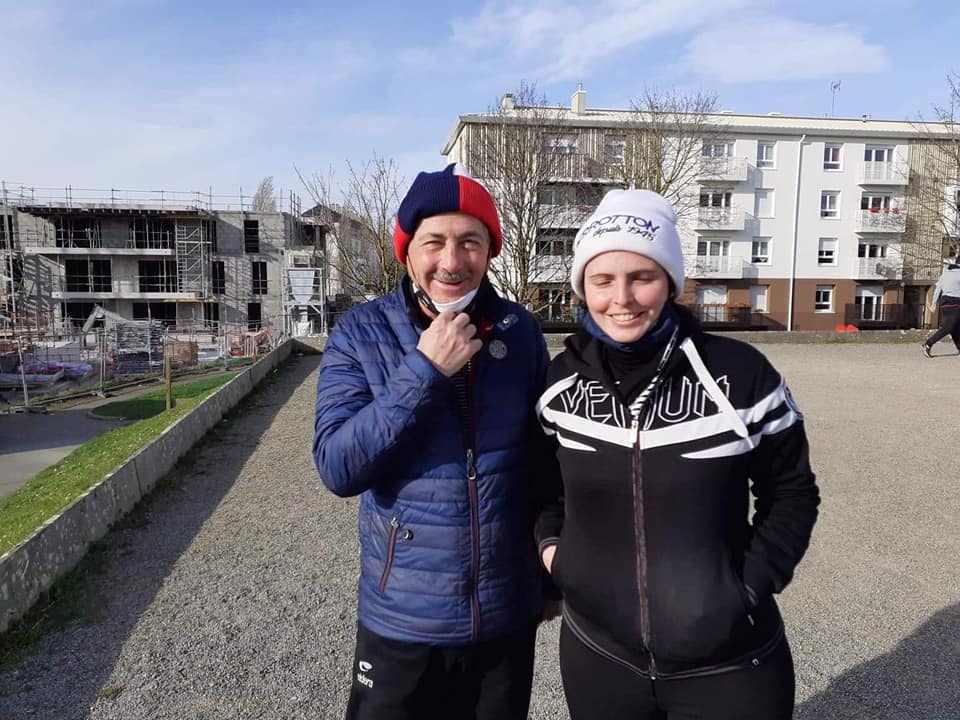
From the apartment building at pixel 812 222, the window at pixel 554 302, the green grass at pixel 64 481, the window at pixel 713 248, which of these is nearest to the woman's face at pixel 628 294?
the green grass at pixel 64 481

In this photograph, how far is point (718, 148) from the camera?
132 ft

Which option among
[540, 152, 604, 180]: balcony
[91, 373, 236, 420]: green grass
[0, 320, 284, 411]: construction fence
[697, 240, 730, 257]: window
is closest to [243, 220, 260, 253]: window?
[0, 320, 284, 411]: construction fence

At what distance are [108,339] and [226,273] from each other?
2569 cm

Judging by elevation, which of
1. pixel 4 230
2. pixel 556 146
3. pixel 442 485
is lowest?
pixel 442 485

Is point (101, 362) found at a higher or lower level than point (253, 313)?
lower

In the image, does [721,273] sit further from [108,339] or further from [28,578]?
[28,578]

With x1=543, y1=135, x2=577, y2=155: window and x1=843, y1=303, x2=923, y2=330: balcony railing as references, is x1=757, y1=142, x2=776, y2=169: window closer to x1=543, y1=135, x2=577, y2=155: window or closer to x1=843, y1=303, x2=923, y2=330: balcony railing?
x1=843, y1=303, x2=923, y2=330: balcony railing

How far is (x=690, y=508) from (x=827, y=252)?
151ft

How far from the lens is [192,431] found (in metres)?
8.51

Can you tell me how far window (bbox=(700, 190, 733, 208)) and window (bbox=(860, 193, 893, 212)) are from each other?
8895mm

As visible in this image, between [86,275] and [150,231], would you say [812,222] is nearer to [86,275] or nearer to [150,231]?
[150,231]

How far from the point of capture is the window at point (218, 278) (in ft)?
167

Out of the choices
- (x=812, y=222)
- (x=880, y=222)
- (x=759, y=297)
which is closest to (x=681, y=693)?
(x=759, y=297)

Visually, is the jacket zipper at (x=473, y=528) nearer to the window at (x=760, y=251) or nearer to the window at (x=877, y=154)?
the window at (x=760, y=251)
